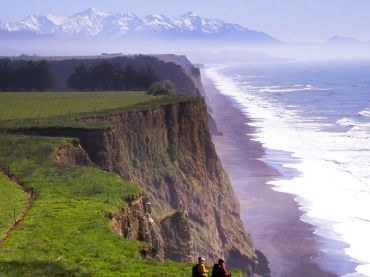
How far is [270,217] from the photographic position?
51875 millimetres

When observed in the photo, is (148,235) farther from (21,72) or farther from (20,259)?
(21,72)

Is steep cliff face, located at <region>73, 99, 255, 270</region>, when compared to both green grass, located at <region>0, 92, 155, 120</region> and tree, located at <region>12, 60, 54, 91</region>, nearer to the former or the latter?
green grass, located at <region>0, 92, 155, 120</region>

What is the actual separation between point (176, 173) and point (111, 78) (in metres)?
57.8

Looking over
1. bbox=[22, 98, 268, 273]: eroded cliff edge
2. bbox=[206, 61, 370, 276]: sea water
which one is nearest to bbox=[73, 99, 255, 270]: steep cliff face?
bbox=[22, 98, 268, 273]: eroded cliff edge

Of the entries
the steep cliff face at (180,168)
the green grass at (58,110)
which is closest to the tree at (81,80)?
the green grass at (58,110)

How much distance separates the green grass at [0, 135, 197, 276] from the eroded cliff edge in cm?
286

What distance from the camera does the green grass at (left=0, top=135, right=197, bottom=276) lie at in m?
17.8

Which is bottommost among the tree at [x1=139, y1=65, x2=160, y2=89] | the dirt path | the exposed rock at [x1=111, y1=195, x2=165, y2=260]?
the tree at [x1=139, y1=65, x2=160, y2=89]

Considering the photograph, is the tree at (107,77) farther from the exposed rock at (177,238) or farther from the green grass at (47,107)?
the exposed rock at (177,238)

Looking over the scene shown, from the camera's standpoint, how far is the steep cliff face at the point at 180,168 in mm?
35969

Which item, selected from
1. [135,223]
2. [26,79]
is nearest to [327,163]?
[135,223]

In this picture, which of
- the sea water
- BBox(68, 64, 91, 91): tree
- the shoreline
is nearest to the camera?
the shoreline

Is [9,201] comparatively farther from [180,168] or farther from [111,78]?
[111,78]

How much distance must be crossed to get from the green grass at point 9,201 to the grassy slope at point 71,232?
1.68 ft
